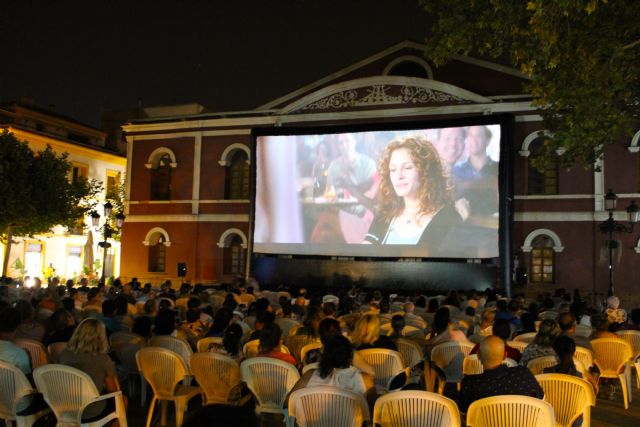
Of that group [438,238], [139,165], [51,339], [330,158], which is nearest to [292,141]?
[330,158]

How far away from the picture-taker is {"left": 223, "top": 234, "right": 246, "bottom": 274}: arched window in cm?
2595

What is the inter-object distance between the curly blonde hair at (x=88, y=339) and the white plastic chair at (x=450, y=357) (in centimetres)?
374

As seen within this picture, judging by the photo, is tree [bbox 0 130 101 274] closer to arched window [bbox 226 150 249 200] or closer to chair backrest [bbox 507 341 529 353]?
arched window [bbox 226 150 249 200]

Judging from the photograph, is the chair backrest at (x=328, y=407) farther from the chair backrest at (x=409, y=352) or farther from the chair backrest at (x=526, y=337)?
the chair backrest at (x=526, y=337)

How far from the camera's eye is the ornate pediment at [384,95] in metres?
22.5

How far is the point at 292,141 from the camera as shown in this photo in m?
23.1

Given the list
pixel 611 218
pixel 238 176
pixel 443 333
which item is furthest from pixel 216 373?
pixel 238 176

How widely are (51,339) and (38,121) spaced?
32374 millimetres

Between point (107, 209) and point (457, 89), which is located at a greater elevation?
point (457, 89)

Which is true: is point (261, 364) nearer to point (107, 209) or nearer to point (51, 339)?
point (51, 339)

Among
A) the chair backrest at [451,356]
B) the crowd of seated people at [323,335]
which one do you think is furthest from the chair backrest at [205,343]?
the chair backrest at [451,356]

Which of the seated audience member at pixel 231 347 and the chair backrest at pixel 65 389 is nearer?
the chair backrest at pixel 65 389

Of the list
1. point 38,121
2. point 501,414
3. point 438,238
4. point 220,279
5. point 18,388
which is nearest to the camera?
point 501,414

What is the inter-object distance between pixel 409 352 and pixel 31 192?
21.4 metres
